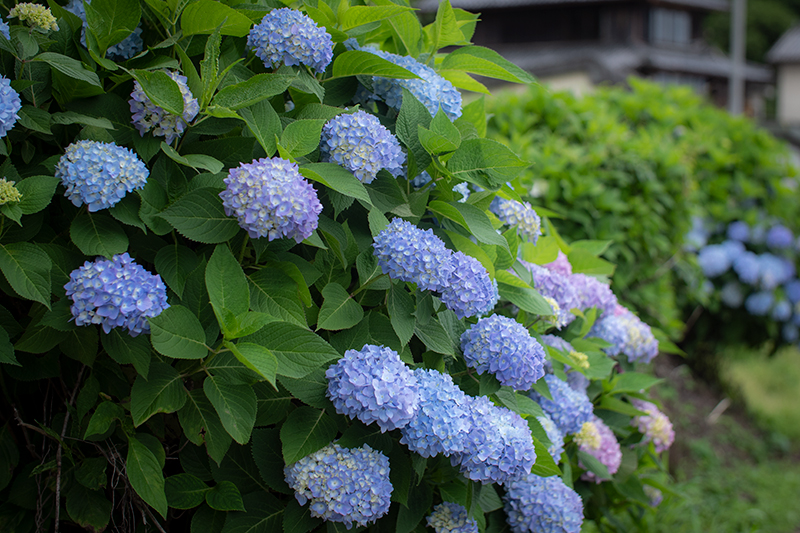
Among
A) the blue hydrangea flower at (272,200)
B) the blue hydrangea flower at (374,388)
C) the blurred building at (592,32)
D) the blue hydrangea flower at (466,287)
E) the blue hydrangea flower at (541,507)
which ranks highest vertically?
the blue hydrangea flower at (272,200)

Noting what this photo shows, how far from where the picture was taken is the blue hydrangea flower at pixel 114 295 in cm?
106

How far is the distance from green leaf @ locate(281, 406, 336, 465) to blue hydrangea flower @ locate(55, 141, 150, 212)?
53 cm

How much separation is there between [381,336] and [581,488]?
99 cm

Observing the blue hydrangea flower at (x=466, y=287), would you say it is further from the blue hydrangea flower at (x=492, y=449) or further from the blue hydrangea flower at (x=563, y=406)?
the blue hydrangea flower at (x=563, y=406)

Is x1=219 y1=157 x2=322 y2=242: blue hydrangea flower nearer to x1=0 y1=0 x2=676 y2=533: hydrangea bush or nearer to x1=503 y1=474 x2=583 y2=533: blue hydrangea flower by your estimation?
x1=0 y1=0 x2=676 y2=533: hydrangea bush

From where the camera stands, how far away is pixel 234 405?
1.11 meters

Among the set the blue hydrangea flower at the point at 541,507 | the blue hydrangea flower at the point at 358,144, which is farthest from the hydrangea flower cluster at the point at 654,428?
the blue hydrangea flower at the point at 358,144

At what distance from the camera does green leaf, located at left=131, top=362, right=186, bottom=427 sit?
112 centimetres

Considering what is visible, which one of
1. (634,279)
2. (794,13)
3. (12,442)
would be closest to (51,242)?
(12,442)

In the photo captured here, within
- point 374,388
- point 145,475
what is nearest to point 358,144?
point 374,388

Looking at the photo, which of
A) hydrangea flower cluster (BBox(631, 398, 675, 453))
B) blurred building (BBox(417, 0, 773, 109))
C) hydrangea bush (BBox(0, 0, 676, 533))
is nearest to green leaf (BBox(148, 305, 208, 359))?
hydrangea bush (BBox(0, 0, 676, 533))

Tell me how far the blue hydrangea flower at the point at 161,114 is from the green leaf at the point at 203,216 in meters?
0.15

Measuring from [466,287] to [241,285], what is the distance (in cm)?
44

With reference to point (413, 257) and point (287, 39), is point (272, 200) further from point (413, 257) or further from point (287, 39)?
point (287, 39)
